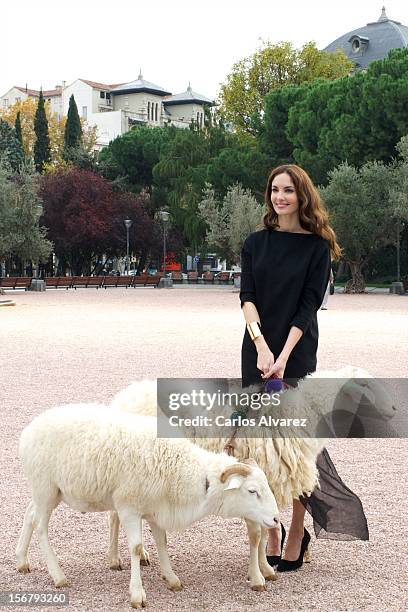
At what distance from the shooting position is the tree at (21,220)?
43188 mm

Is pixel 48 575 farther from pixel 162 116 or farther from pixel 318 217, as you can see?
pixel 162 116

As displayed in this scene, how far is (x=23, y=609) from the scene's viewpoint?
421cm

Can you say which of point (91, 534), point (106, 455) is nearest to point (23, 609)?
point (106, 455)

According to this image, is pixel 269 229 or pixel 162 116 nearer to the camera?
pixel 269 229

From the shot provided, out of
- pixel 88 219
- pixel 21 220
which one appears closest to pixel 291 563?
pixel 21 220

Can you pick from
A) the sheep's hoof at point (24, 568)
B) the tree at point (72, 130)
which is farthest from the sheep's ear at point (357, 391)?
the tree at point (72, 130)

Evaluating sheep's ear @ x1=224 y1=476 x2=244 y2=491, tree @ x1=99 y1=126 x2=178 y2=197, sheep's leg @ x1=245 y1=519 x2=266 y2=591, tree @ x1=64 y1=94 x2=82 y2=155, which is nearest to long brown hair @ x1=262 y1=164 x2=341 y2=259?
sheep's ear @ x1=224 y1=476 x2=244 y2=491

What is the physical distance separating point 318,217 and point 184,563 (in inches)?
83.0

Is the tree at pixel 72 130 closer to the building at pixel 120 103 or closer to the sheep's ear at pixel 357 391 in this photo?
the building at pixel 120 103

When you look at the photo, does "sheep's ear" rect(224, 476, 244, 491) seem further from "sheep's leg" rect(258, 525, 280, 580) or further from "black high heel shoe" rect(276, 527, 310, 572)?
"black high heel shoe" rect(276, 527, 310, 572)

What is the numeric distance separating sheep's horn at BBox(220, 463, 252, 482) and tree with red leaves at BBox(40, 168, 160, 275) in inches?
2244

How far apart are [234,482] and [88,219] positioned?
57746mm

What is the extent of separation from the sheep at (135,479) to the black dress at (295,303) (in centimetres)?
55

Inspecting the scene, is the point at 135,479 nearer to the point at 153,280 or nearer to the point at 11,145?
the point at 153,280
